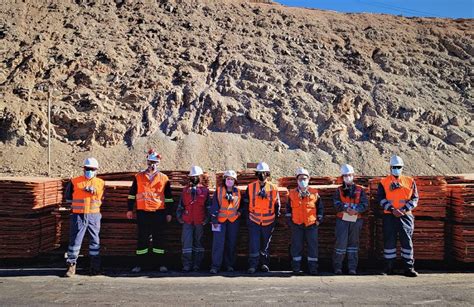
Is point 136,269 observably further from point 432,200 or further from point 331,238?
point 432,200

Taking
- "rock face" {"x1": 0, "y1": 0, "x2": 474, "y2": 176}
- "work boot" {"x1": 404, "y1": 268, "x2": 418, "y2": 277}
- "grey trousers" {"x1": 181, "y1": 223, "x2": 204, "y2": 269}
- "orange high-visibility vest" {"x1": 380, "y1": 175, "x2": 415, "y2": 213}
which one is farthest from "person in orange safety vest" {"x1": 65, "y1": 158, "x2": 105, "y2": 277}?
"rock face" {"x1": 0, "y1": 0, "x2": 474, "y2": 176}

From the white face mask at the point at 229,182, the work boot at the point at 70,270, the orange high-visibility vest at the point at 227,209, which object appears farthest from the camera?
the white face mask at the point at 229,182

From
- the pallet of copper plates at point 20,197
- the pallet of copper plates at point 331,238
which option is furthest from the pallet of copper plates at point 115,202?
the pallet of copper plates at point 331,238

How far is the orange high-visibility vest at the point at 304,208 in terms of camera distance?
8062mm

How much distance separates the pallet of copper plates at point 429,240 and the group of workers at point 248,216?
510mm

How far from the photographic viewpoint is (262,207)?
8.23 metres

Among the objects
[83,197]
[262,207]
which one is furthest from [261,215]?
[83,197]

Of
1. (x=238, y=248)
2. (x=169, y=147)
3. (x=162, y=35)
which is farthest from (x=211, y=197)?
(x=162, y=35)

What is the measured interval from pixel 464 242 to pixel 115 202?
688 cm

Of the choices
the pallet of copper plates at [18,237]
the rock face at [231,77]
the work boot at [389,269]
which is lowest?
the work boot at [389,269]

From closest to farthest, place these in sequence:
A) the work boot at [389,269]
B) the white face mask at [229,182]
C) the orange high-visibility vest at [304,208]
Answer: the orange high-visibility vest at [304,208]
the work boot at [389,269]
the white face mask at [229,182]

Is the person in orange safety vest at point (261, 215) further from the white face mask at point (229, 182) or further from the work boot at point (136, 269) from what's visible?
the work boot at point (136, 269)

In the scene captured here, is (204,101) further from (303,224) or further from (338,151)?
(303,224)

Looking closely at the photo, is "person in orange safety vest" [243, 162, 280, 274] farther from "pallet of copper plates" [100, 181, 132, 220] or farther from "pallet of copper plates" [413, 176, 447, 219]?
"pallet of copper plates" [413, 176, 447, 219]
